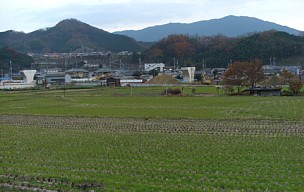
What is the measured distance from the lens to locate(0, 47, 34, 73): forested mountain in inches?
4659

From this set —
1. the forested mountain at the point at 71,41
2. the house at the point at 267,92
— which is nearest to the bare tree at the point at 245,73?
the house at the point at 267,92

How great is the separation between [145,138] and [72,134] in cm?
342

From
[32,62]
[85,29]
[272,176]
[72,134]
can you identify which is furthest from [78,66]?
[272,176]

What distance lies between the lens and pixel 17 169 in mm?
9023

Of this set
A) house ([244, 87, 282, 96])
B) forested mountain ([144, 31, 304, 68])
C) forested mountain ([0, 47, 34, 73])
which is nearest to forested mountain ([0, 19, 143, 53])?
forested mountain ([0, 47, 34, 73])

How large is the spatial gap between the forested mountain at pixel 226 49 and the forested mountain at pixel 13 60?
40488 mm

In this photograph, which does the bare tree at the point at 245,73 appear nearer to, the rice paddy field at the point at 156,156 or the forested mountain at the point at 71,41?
the rice paddy field at the point at 156,156

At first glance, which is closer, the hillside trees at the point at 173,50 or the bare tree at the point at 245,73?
the bare tree at the point at 245,73

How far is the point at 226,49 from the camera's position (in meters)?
106

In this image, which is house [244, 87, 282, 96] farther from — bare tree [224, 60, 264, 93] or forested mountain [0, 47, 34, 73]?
forested mountain [0, 47, 34, 73]

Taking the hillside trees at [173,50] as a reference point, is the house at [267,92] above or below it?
below

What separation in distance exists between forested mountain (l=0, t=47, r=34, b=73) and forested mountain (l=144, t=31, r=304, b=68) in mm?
40488

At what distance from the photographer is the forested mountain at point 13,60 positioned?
118344 millimetres

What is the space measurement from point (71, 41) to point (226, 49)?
103544mm
